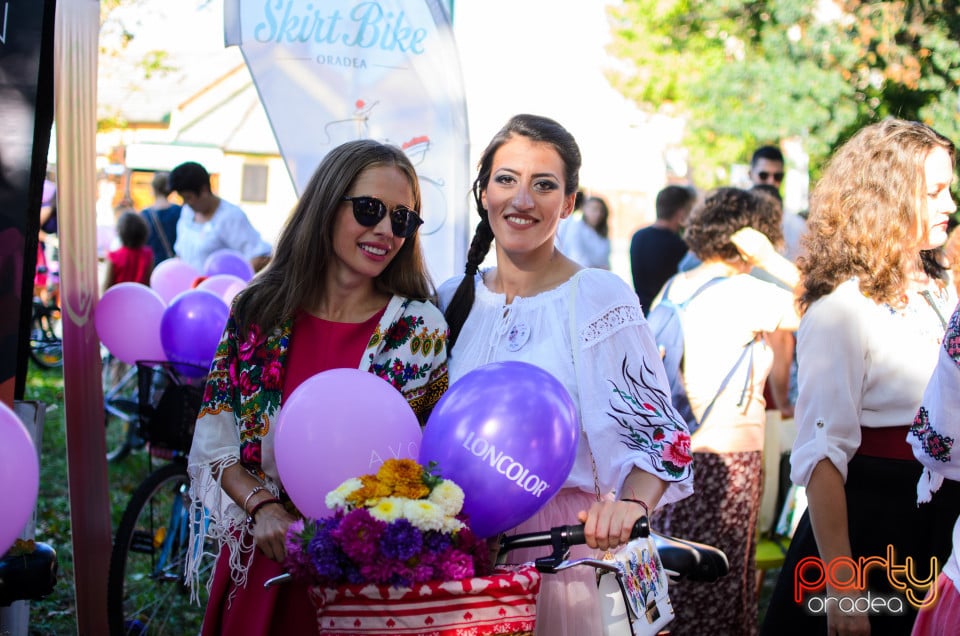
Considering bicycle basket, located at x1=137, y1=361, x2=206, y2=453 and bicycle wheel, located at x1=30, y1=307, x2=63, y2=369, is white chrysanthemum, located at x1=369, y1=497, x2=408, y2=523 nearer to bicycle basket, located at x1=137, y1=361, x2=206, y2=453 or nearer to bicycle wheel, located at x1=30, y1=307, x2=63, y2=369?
bicycle basket, located at x1=137, y1=361, x2=206, y2=453

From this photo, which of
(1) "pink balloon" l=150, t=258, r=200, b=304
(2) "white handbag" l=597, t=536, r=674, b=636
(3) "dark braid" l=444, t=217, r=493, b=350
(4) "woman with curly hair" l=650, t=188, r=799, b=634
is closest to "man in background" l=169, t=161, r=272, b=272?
(1) "pink balloon" l=150, t=258, r=200, b=304

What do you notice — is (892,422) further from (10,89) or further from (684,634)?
(10,89)

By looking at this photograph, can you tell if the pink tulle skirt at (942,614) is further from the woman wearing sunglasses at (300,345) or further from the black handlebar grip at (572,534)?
the woman wearing sunglasses at (300,345)

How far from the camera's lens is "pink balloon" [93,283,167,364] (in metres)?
4.62

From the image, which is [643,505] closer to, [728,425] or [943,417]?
[943,417]

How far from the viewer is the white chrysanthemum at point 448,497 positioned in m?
1.92

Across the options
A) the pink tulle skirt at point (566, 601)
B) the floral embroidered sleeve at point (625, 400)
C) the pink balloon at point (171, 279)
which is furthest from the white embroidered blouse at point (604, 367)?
the pink balloon at point (171, 279)

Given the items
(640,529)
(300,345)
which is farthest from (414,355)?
(640,529)

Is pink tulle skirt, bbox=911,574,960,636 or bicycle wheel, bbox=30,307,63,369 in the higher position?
pink tulle skirt, bbox=911,574,960,636

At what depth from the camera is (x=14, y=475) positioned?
2.06 metres

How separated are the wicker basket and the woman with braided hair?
0.36 m

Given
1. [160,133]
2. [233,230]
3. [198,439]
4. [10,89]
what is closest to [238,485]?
[198,439]

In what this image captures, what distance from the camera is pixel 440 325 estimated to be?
8.82 feet

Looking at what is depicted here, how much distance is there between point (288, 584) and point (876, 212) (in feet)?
6.38
